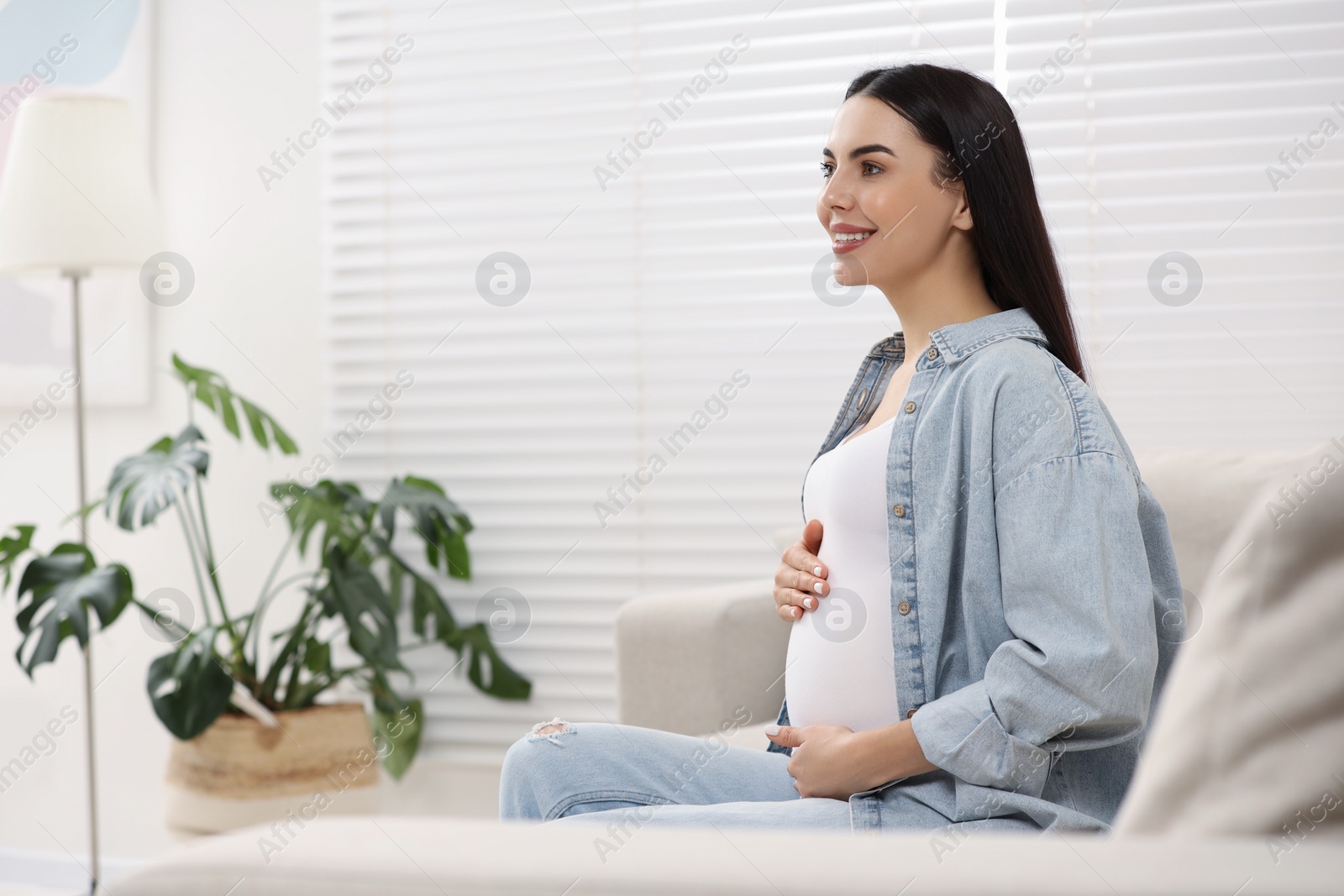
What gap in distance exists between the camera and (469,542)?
8.93ft

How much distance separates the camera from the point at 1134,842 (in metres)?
0.42

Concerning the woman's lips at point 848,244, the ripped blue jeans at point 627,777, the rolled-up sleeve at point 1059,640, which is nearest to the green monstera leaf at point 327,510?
the ripped blue jeans at point 627,777

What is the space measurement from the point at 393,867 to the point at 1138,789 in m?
0.30

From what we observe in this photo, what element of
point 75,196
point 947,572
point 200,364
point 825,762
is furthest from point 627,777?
point 200,364

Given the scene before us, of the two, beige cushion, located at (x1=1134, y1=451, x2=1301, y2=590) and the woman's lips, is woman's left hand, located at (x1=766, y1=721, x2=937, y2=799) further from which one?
beige cushion, located at (x1=1134, y1=451, x2=1301, y2=590)

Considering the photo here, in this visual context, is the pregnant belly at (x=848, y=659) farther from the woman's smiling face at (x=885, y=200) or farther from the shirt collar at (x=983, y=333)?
the woman's smiling face at (x=885, y=200)

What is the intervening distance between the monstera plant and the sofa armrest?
85 centimetres

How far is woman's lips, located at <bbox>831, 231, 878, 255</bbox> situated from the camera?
135cm

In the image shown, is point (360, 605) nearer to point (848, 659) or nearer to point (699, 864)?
point (848, 659)

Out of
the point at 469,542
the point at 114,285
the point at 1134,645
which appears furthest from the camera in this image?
the point at 114,285

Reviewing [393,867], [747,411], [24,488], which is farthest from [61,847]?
[393,867]

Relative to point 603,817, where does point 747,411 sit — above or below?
above

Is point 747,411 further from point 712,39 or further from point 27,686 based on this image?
point 27,686

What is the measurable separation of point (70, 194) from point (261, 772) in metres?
1.28
